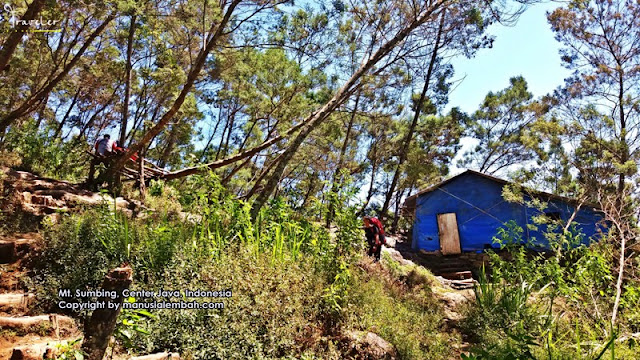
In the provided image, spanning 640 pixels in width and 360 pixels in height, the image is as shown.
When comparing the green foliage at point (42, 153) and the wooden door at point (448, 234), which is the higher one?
the green foliage at point (42, 153)

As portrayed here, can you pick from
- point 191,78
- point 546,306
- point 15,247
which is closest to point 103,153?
point 191,78

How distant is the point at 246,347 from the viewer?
3.57m

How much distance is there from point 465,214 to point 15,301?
1435 centimetres

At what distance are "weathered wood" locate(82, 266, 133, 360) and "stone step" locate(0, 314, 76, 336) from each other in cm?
104

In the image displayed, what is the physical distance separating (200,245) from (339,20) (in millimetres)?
7733

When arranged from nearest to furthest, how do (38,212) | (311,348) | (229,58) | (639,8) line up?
1. (311,348)
2. (38,212)
3. (229,58)
4. (639,8)

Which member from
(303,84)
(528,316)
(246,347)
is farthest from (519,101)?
(246,347)

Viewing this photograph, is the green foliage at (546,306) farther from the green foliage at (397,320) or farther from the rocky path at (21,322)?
the rocky path at (21,322)

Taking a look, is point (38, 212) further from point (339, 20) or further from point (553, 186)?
point (553, 186)

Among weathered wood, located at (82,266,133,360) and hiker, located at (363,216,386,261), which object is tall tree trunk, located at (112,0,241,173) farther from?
weathered wood, located at (82,266,133,360)

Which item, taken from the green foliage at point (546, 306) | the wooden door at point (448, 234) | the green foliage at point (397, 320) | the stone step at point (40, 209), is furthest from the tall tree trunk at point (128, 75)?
the wooden door at point (448, 234)

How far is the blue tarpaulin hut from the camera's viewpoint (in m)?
14.1

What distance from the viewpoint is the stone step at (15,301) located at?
356cm

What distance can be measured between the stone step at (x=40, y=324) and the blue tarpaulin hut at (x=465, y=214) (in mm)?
13544
